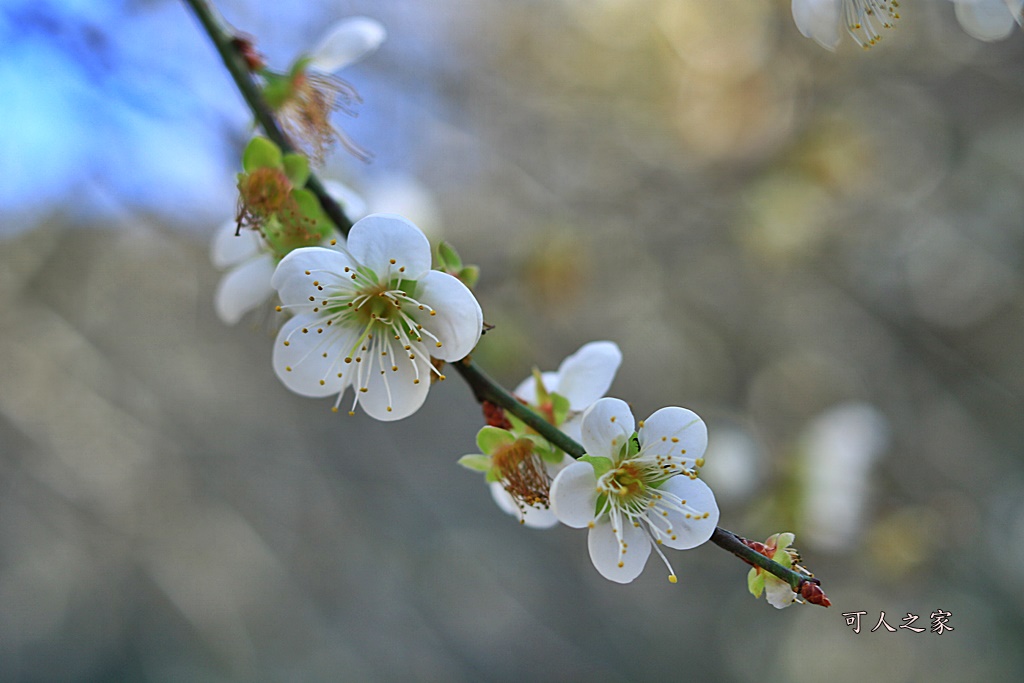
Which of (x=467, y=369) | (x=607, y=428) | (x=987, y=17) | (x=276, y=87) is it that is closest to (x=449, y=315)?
(x=467, y=369)

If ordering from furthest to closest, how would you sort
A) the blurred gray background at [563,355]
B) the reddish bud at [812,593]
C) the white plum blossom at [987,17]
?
the blurred gray background at [563,355] < the white plum blossom at [987,17] < the reddish bud at [812,593]

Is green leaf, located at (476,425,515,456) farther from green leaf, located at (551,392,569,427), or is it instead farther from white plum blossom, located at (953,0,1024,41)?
white plum blossom, located at (953,0,1024,41)

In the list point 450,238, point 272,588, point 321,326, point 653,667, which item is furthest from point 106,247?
point 653,667

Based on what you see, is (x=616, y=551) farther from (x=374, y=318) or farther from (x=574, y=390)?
A: (x=374, y=318)

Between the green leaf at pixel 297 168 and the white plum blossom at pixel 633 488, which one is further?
the green leaf at pixel 297 168

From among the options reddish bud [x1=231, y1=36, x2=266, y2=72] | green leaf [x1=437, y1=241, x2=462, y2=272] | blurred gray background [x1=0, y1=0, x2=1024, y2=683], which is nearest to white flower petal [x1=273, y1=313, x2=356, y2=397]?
green leaf [x1=437, y1=241, x2=462, y2=272]

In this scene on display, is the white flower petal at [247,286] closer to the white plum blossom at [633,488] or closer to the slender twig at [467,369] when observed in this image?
the slender twig at [467,369]

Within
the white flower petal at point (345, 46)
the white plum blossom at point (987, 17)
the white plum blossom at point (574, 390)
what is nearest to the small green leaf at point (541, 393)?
the white plum blossom at point (574, 390)
